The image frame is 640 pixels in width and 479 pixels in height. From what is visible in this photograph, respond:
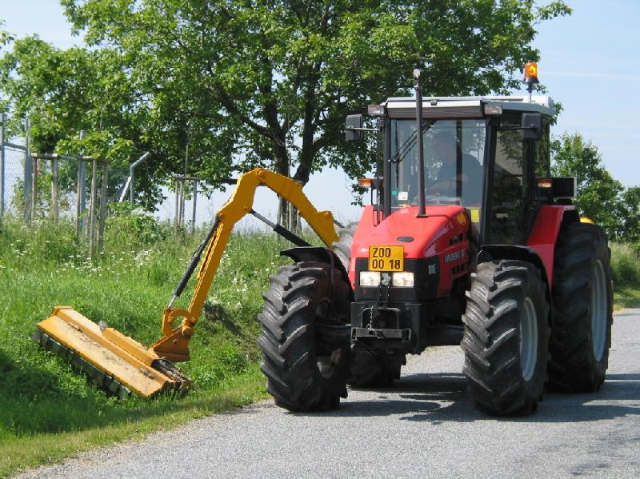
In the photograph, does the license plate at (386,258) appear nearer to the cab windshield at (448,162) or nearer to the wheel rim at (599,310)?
the cab windshield at (448,162)

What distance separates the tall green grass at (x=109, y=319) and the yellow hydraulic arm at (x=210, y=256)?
1.86 ft

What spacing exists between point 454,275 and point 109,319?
435cm

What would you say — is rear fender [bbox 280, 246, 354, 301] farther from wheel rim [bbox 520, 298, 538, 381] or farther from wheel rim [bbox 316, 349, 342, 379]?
wheel rim [bbox 520, 298, 538, 381]

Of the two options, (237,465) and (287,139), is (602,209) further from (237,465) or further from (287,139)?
(237,465)

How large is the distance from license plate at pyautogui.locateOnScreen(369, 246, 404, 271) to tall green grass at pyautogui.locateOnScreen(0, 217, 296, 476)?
188 cm

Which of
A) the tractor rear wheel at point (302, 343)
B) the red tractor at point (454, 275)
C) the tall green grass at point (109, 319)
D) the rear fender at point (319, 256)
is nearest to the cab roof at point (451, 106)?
the red tractor at point (454, 275)

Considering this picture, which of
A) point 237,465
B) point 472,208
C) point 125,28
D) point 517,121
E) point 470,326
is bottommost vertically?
point 237,465

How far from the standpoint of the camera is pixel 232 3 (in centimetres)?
2984

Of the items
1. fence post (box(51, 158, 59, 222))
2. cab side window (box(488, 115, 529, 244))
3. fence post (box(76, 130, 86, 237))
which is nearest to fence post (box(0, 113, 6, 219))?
fence post (box(51, 158, 59, 222))

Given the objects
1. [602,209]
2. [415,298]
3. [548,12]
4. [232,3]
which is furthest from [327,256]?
[602,209]

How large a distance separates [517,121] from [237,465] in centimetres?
519

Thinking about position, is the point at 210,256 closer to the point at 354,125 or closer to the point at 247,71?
the point at 354,125

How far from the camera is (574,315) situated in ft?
36.9

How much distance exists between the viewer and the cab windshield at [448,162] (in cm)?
1108
